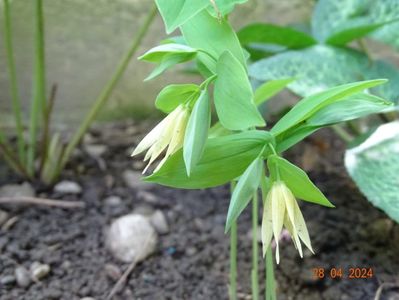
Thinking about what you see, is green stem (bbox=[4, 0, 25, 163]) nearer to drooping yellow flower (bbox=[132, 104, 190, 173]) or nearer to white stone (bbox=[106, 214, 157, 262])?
white stone (bbox=[106, 214, 157, 262])

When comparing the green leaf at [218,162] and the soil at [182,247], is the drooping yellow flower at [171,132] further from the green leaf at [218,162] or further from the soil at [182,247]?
the soil at [182,247]

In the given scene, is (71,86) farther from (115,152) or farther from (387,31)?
(387,31)

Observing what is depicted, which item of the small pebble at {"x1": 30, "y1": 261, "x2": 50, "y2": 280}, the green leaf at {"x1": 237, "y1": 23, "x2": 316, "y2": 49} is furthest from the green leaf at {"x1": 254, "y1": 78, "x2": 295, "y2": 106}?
the small pebble at {"x1": 30, "y1": 261, "x2": 50, "y2": 280}

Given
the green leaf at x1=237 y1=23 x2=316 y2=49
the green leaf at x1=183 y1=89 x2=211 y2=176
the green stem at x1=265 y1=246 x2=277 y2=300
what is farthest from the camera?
the green leaf at x1=237 y1=23 x2=316 y2=49

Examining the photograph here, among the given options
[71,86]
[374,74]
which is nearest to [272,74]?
[374,74]

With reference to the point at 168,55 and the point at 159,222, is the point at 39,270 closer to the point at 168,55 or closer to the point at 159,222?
the point at 159,222

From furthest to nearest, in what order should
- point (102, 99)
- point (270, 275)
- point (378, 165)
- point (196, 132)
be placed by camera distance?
point (102, 99)
point (378, 165)
point (270, 275)
point (196, 132)
